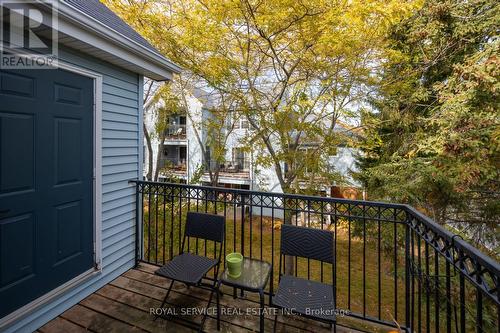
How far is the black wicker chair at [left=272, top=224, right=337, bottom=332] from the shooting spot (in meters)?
1.94

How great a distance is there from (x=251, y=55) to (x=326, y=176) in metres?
4.45

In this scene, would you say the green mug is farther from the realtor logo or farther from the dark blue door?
the realtor logo

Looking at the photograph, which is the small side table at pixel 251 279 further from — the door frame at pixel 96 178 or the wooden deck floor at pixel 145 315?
the door frame at pixel 96 178

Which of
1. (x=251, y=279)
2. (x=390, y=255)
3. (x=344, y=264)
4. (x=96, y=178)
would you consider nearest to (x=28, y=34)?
(x=96, y=178)

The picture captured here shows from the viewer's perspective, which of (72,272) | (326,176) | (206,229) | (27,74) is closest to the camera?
(27,74)

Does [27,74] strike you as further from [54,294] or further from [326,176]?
[326,176]

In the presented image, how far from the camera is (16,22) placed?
202cm

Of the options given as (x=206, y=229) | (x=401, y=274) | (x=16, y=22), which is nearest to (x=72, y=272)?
(x=206, y=229)

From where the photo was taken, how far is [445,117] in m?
5.42

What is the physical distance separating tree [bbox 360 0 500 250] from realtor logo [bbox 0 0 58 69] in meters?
6.57

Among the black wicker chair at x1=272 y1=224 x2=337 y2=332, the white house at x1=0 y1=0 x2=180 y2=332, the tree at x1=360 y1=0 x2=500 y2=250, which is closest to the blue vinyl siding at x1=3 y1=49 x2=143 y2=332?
the white house at x1=0 y1=0 x2=180 y2=332

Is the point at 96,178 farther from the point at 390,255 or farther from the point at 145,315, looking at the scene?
the point at 390,255

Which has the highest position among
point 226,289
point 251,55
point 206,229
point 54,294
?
point 251,55

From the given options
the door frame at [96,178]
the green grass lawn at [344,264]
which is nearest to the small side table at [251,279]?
the door frame at [96,178]
